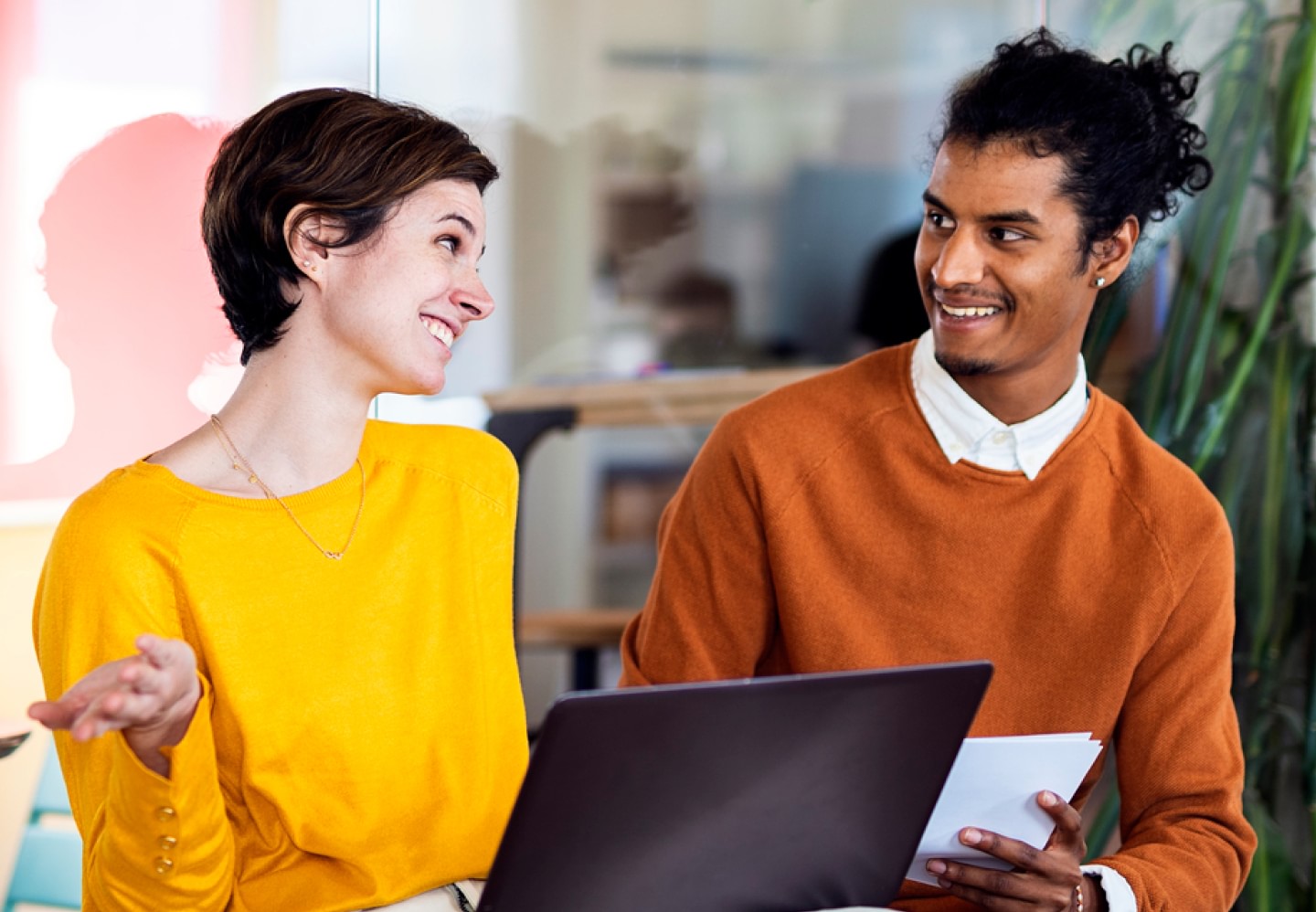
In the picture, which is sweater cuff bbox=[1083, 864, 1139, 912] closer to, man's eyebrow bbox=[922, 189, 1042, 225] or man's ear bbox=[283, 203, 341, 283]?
man's eyebrow bbox=[922, 189, 1042, 225]

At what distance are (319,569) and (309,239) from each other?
0.97 feet

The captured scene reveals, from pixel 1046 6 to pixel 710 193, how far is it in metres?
0.85

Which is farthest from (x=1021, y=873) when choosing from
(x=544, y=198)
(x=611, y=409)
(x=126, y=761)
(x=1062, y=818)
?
(x=544, y=198)

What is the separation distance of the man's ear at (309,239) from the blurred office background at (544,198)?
0.42 meters

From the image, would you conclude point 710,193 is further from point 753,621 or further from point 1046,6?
point 753,621

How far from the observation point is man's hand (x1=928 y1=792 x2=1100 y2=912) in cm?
127

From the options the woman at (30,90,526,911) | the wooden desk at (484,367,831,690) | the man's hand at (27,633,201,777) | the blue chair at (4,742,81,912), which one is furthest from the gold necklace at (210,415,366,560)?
the wooden desk at (484,367,831,690)

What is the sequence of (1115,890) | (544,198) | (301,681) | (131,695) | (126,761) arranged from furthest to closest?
(544,198) → (1115,890) → (301,681) → (126,761) → (131,695)

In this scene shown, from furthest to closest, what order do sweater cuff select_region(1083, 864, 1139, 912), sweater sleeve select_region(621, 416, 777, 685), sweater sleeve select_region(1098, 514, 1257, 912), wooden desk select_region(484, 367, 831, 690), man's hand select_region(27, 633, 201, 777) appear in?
wooden desk select_region(484, 367, 831, 690) < sweater sleeve select_region(621, 416, 777, 685) < sweater sleeve select_region(1098, 514, 1257, 912) < sweater cuff select_region(1083, 864, 1139, 912) < man's hand select_region(27, 633, 201, 777)

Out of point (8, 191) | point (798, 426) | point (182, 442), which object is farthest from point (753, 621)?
point (8, 191)

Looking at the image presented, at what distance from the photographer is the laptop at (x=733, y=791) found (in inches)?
37.2

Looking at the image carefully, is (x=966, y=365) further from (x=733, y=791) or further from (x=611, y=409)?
(x=611, y=409)

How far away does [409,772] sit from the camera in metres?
1.29

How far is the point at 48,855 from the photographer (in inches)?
63.8
